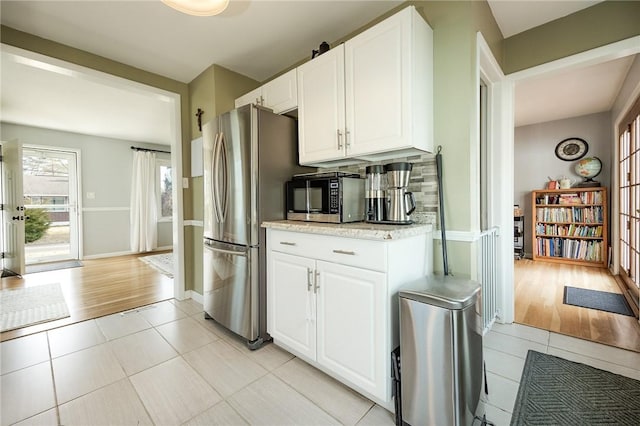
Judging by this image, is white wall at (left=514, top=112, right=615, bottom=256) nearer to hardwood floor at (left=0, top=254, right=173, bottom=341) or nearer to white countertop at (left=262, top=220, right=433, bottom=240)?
white countertop at (left=262, top=220, right=433, bottom=240)

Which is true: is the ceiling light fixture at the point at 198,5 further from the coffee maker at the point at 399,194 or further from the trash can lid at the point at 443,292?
the trash can lid at the point at 443,292

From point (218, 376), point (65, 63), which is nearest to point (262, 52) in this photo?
point (65, 63)

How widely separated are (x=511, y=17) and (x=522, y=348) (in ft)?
8.06

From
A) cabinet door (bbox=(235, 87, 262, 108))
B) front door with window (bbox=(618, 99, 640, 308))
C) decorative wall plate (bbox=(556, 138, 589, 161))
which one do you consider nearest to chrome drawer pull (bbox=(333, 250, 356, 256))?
cabinet door (bbox=(235, 87, 262, 108))

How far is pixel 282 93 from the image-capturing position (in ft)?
7.93

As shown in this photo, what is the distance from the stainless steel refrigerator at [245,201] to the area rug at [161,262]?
2433mm

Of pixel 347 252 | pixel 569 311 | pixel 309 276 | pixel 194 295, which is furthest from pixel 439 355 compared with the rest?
pixel 194 295

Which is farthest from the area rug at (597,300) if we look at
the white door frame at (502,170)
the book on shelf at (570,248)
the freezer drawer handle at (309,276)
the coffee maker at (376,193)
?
the freezer drawer handle at (309,276)

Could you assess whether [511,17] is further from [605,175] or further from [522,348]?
[605,175]

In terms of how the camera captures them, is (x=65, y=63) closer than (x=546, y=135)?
Yes

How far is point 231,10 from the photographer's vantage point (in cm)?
208

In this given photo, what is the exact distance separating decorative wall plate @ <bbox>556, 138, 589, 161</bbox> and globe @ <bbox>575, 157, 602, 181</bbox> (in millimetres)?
152

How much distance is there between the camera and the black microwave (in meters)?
1.92

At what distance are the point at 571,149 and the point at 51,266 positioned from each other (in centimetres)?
905
